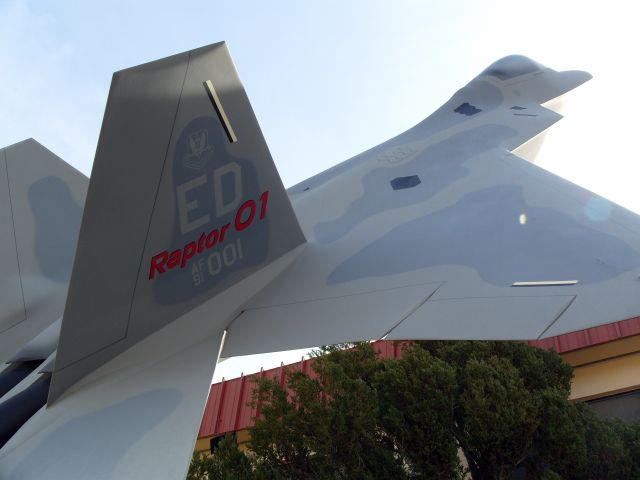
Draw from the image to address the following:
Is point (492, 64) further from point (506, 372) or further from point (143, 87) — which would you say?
point (143, 87)

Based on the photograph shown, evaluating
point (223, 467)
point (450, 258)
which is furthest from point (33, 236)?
point (223, 467)

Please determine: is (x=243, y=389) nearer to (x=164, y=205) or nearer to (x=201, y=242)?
(x=201, y=242)

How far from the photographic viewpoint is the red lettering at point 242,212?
4.11m

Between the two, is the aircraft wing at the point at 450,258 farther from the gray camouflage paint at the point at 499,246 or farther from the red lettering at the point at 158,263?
the red lettering at the point at 158,263

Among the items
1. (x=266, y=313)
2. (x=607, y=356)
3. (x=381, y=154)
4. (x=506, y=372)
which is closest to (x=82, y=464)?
(x=266, y=313)

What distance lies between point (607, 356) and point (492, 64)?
9349mm

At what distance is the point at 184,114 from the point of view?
3.41 metres

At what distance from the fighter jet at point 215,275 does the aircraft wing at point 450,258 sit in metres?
0.02

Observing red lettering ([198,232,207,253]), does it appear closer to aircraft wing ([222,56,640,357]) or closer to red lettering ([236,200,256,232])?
red lettering ([236,200,256,232])

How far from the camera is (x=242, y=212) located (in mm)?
4129

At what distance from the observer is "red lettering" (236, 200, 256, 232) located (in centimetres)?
411

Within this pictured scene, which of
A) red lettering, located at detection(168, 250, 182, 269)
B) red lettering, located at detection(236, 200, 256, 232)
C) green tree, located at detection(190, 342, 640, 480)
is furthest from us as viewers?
green tree, located at detection(190, 342, 640, 480)

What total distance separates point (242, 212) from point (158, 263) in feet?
2.75

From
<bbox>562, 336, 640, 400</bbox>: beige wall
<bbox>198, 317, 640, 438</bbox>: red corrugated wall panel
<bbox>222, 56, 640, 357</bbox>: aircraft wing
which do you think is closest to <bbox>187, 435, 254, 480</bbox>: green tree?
<bbox>222, 56, 640, 357</bbox>: aircraft wing
